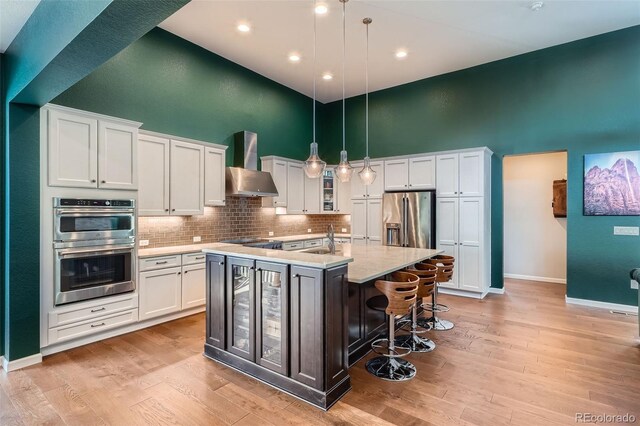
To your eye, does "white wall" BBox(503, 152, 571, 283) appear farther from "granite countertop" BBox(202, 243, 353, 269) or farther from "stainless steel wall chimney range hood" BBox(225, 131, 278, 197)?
"granite countertop" BBox(202, 243, 353, 269)

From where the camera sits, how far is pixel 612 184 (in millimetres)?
4746

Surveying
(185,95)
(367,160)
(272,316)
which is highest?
(185,95)

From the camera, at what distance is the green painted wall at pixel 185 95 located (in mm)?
4145

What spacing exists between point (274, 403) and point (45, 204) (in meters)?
2.92

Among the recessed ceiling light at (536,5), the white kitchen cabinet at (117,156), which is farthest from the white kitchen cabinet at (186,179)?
the recessed ceiling light at (536,5)

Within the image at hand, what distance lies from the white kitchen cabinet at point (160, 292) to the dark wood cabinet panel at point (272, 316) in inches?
76.3

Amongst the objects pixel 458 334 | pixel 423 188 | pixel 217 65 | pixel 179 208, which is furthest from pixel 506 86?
pixel 179 208

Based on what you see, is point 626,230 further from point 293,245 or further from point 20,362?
point 20,362

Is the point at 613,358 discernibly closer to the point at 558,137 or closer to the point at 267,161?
the point at 558,137

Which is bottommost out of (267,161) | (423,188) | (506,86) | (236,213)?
(236,213)

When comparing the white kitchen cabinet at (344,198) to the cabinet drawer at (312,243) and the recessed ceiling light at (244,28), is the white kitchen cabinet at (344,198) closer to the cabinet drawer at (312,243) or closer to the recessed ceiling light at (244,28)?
the cabinet drawer at (312,243)

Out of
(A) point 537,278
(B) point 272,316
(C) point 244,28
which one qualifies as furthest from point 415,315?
(A) point 537,278

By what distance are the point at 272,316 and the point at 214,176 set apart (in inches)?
119

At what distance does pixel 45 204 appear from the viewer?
10.5 feet
